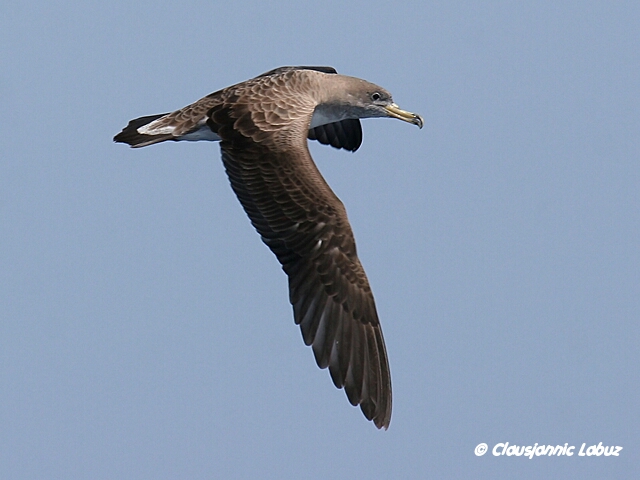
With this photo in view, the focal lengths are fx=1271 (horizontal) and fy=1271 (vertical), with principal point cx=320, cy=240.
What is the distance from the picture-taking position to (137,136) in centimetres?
1239

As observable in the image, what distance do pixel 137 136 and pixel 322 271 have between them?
8.27 feet

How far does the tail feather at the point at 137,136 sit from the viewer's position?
12.2 m

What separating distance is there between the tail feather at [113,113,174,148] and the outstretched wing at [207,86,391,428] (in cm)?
122

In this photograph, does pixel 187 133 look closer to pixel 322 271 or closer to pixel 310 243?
pixel 310 243

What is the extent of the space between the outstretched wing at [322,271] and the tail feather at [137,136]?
1.22 m

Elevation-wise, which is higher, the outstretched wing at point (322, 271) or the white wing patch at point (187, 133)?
the white wing patch at point (187, 133)

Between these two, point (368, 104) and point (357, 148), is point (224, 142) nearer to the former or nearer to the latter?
point (368, 104)

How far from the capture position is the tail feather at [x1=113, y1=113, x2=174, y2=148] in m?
12.2

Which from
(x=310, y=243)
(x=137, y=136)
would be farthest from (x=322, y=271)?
(x=137, y=136)

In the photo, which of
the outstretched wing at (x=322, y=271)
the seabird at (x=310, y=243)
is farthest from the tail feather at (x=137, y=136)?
the outstretched wing at (x=322, y=271)

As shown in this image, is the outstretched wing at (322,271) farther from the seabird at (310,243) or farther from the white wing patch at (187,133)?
the white wing patch at (187,133)

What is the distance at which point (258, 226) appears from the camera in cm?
1134

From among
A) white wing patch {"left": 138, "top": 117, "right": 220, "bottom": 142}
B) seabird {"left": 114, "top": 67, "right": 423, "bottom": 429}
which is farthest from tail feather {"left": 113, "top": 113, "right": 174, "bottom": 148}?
seabird {"left": 114, "top": 67, "right": 423, "bottom": 429}

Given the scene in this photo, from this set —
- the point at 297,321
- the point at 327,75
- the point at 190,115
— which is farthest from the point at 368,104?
the point at 297,321
